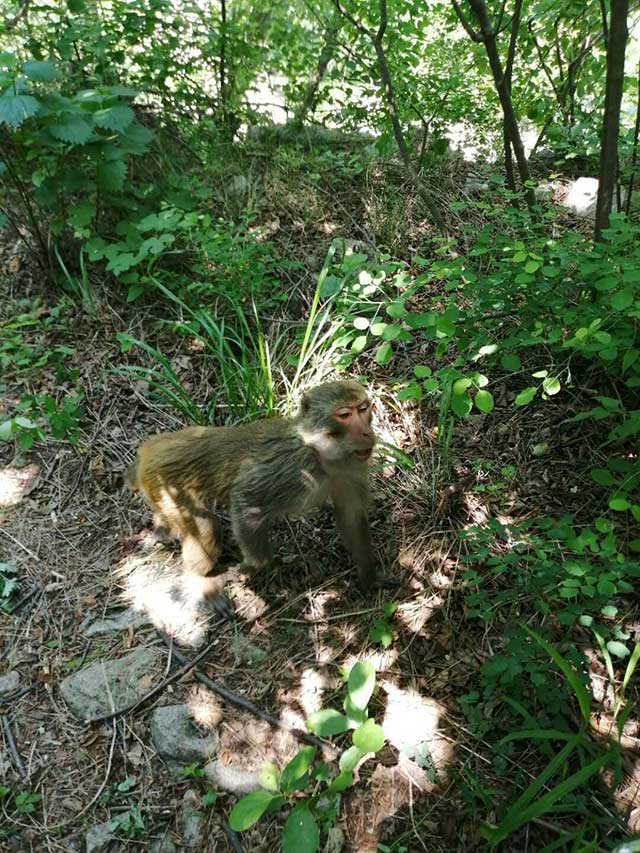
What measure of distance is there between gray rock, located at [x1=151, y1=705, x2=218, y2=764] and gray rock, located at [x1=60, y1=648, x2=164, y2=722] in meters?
0.21

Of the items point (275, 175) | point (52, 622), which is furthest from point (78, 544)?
point (275, 175)

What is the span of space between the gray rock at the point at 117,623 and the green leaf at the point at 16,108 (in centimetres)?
335

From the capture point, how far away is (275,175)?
20.7ft

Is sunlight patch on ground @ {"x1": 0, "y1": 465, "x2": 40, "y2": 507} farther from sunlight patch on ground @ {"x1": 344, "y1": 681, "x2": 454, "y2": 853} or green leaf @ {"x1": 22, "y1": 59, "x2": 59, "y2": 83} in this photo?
sunlight patch on ground @ {"x1": 344, "y1": 681, "x2": 454, "y2": 853}

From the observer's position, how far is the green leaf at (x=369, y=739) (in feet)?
7.75

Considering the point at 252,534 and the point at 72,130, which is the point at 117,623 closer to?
the point at 252,534

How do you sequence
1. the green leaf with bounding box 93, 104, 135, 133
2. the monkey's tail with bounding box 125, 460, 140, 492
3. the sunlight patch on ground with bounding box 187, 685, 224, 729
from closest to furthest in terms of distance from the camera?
1. the sunlight patch on ground with bounding box 187, 685, 224, 729
2. the monkey's tail with bounding box 125, 460, 140, 492
3. the green leaf with bounding box 93, 104, 135, 133

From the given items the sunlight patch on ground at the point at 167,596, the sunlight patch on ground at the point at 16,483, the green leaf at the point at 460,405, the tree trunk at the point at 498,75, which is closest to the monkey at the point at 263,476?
the sunlight patch on ground at the point at 167,596

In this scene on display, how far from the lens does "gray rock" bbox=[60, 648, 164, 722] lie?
342cm

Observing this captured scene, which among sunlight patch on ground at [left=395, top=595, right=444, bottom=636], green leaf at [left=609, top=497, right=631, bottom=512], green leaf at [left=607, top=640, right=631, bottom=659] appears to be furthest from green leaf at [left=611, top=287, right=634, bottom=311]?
sunlight patch on ground at [left=395, top=595, right=444, bottom=636]

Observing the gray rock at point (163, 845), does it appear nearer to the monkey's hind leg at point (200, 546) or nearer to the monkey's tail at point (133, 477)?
the monkey's hind leg at point (200, 546)

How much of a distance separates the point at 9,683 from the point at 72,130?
3868 millimetres

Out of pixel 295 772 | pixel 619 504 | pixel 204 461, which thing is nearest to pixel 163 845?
pixel 295 772

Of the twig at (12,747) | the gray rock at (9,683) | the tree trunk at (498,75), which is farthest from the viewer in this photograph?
the tree trunk at (498,75)
